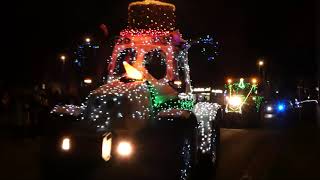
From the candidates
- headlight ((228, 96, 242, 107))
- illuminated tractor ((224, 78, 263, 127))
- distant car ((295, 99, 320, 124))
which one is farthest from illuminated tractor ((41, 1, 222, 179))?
distant car ((295, 99, 320, 124))

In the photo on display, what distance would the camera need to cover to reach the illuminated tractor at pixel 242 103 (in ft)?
83.9

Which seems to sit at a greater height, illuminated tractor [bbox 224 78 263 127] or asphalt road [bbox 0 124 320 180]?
illuminated tractor [bbox 224 78 263 127]

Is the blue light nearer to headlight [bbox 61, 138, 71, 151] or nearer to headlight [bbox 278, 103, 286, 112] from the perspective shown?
headlight [bbox 278, 103, 286, 112]

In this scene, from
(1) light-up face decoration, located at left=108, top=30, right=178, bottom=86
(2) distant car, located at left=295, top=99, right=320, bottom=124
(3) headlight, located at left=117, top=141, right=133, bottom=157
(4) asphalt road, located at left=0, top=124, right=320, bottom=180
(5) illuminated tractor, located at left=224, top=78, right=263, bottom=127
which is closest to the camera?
(3) headlight, located at left=117, top=141, right=133, bottom=157

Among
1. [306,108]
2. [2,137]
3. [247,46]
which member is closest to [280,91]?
[306,108]

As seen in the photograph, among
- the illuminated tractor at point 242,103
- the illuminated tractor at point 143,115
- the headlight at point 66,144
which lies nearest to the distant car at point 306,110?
the illuminated tractor at point 242,103

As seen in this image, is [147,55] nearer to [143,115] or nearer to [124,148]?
[143,115]

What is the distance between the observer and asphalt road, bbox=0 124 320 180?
11.3 meters

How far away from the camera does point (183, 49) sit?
36.2 feet

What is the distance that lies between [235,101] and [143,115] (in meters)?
18.2

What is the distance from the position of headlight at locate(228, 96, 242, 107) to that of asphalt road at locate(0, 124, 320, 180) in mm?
6831

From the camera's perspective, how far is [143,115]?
29.8 feet

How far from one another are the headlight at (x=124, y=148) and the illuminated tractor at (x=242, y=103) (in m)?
17.2

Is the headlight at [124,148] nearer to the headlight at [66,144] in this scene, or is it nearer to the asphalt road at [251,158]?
the asphalt road at [251,158]
